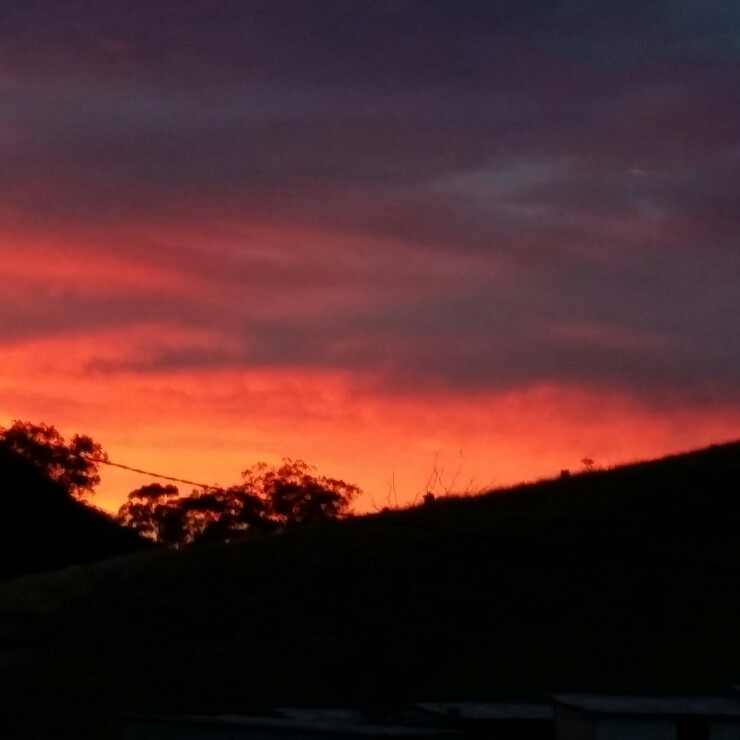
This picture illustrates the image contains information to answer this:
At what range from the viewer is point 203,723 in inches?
893

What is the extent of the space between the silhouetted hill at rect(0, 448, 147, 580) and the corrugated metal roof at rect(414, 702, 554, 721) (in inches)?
1209

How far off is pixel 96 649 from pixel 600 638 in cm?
1419

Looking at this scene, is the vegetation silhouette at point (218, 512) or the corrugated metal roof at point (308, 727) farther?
the vegetation silhouette at point (218, 512)

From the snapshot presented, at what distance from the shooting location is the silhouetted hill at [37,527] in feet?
187

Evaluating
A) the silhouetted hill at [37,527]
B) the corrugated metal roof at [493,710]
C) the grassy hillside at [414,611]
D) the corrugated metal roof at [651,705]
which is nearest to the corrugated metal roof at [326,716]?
the corrugated metal roof at [493,710]

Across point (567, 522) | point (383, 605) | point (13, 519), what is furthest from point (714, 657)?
point (13, 519)

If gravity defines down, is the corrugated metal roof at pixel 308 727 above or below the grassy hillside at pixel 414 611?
below

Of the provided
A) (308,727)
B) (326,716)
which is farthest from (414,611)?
(308,727)

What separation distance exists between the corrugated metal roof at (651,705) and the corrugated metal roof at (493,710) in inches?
52.8

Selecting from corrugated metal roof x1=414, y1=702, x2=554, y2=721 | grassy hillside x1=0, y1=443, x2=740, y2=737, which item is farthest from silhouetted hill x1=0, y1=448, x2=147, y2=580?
corrugated metal roof x1=414, y1=702, x2=554, y2=721

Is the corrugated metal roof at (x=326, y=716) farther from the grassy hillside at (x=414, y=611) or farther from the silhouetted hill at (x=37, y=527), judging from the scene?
the silhouetted hill at (x=37, y=527)

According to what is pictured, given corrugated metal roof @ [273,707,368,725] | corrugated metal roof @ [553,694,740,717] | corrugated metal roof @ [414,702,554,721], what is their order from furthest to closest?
corrugated metal roof @ [414,702,554,721]
corrugated metal roof @ [553,694,740,717]
corrugated metal roof @ [273,707,368,725]

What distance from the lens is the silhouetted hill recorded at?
5691cm

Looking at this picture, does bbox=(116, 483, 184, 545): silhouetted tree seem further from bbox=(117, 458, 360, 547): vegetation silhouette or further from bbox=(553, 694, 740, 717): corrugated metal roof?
bbox=(553, 694, 740, 717): corrugated metal roof
